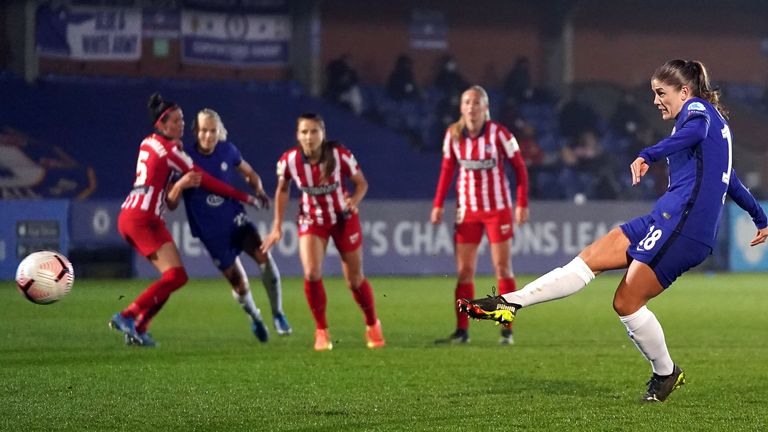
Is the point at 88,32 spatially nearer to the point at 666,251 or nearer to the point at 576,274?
the point at 576,274

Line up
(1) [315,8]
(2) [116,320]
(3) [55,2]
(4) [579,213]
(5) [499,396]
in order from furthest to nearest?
(1) [315,8] < (3) [55,2] < (4) [579,213] < (2) [116,320] < (5) [499,396]

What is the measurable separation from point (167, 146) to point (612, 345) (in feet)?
12.4

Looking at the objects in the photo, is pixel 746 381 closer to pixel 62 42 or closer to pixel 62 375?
pixel 62 375

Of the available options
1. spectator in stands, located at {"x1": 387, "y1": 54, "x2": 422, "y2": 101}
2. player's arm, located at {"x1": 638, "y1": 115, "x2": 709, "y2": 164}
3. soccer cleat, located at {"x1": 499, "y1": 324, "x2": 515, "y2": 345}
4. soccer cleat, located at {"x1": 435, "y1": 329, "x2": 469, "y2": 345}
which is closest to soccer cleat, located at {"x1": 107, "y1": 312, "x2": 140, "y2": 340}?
soccer cleat, located at {"x1": 435, "y1": 329, "x2": 469, "y2": 345}

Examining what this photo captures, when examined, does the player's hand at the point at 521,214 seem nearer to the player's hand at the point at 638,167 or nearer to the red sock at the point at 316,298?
the red sock at the point at 316,298

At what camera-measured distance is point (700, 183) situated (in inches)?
238

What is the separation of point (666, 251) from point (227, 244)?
4955mm

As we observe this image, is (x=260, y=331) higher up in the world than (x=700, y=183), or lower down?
lower down

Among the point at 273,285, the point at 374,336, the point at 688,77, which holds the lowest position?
the point at 374,336

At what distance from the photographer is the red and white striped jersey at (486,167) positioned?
1016 centimetres

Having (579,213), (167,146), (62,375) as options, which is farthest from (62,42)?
(62,375)

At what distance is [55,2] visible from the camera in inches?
968

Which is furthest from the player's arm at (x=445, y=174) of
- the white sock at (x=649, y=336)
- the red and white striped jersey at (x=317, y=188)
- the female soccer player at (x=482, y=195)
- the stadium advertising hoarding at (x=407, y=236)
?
the stadium advertising hoarding at (x=407, y=236)

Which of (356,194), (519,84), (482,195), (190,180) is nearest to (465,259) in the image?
(482,195)
